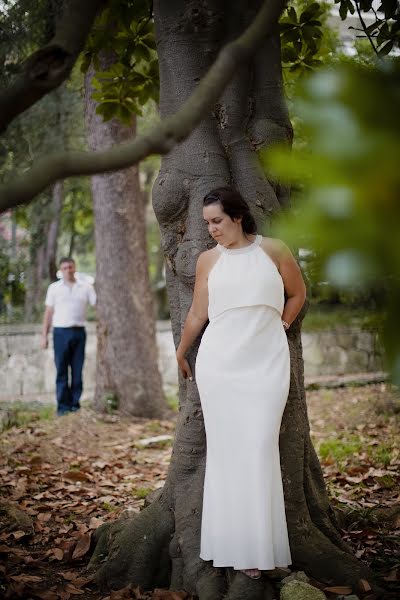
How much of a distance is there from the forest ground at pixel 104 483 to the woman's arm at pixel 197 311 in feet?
4.20

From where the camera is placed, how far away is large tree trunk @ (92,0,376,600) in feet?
12.3

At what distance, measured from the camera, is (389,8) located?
3.77 m

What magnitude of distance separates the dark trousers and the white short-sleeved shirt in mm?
101

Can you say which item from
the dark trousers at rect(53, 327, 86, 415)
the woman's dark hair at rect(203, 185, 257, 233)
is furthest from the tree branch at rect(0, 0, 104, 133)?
the dark trousers at rect(53, 327, 86, 415)

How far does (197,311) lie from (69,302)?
20.4 feet

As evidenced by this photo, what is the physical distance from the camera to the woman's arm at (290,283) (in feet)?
11.9

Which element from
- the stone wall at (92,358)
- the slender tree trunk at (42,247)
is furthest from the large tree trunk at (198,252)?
the slender tree trunk at (42,247)

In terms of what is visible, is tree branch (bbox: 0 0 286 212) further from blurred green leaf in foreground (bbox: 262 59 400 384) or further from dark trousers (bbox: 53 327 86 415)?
dark trousers (bbox: 53 327 86 415)

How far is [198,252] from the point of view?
3859 mm

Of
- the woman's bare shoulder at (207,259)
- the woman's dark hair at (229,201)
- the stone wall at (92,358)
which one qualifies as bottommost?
the stone wall at (92,358)

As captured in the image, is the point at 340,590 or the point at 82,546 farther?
the point at 82,546

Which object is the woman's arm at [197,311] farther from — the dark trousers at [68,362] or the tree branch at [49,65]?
the dark trousers at [68,362]

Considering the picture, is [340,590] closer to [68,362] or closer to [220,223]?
[220,223]

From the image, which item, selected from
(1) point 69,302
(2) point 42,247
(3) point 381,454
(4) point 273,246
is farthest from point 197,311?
(2) point 42,247
